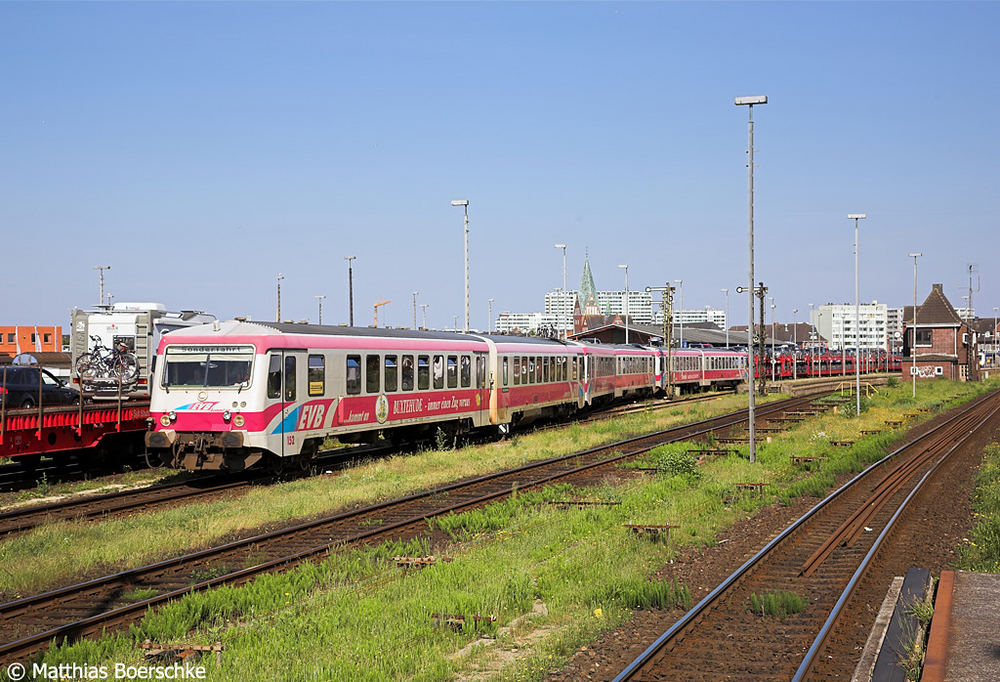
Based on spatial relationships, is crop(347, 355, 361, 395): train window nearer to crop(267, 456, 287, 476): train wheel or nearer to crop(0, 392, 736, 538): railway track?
crop(267, 456, 287, 476): train wheel

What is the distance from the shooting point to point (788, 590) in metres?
10.6

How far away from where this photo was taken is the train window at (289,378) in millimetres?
18062

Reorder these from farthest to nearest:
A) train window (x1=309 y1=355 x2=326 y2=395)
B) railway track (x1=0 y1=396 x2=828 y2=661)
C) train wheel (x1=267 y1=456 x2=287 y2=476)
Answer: train wheel (x1=267 y1=456 x2=287 y2=476)
train window (x1=309 y1=355 x2=326 y2=395)
railway track (x1=0 y1=396 x2=828 y2=661)

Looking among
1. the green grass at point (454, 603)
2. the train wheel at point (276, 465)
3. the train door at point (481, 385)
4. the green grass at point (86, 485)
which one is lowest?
the green grass at point (86, 485)

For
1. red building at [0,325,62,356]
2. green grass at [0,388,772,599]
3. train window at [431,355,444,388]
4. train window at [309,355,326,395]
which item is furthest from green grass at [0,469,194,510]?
red building at [0,325,62,356]

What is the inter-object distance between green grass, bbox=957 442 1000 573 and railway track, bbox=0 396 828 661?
7559 millimetres

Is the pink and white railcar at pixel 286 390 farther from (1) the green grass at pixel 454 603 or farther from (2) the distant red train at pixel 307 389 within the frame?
(1) the green grass at pixel 454 603

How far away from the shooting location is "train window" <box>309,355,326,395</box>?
738 inches

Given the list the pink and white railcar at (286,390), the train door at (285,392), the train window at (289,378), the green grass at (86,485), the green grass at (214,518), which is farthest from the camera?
the train window at (289,378)

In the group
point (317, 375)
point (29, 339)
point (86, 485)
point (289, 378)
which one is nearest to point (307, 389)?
point (317, 375)

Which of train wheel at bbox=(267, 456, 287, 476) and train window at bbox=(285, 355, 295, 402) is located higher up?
train window at bbox=(285, 355, 295, 402)

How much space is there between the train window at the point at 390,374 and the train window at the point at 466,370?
375cm

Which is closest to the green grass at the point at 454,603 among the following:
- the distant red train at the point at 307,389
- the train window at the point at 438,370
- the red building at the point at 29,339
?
the distant red train at the point at 307,389

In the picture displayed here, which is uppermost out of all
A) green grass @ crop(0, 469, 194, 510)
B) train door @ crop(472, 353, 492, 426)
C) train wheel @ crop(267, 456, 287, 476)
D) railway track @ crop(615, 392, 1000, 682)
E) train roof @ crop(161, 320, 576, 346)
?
train roof @ crop(161, 320, 576, 346)
